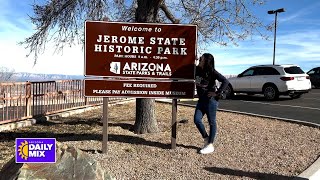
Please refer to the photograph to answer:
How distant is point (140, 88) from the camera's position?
7070 millimetres

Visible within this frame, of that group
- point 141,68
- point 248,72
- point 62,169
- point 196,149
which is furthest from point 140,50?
point 248,72

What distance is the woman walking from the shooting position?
263 inches

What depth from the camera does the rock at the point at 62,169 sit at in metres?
3.83

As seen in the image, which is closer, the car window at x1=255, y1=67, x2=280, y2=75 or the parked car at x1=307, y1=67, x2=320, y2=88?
the car window at x1=255, y1=67, x2=280, y2=75

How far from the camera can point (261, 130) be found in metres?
9.23

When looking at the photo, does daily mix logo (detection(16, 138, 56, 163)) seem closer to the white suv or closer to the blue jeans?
the blue jeans

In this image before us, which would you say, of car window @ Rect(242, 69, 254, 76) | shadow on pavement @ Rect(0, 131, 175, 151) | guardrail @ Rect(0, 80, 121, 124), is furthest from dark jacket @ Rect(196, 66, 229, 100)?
car window @ Rect(242, 69, 254, 76)

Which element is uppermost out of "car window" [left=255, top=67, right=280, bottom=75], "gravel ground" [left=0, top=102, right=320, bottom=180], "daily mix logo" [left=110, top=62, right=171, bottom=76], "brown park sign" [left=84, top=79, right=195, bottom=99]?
"car window" [left=255, top=67, right=280, bottom=75]

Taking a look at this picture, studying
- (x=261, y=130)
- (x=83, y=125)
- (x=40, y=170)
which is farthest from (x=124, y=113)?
(x=40, y=170)

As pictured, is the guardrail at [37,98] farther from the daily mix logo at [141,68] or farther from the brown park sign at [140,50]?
the daily mix logo at [141,68]

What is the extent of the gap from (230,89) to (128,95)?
46.3 ft

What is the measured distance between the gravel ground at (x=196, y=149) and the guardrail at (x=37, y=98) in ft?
3.22

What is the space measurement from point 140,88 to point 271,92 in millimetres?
12874

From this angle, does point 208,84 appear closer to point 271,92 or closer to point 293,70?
point 271,92
